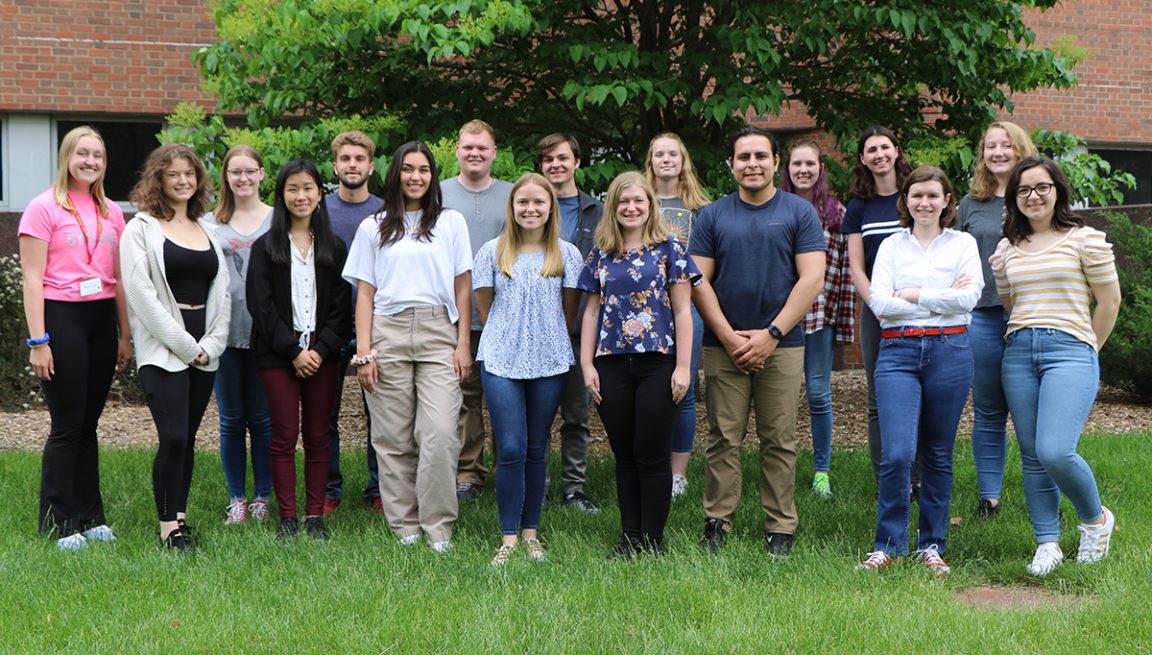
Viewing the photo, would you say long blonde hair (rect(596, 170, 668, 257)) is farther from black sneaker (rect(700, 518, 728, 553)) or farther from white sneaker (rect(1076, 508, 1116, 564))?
white sneaker (rect(1076, 508, 1116, 564))

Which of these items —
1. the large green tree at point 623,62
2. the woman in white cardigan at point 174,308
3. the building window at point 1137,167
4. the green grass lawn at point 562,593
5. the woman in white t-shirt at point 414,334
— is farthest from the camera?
the building window at point 1137,167

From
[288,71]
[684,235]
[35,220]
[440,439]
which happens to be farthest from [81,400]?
[684,235]

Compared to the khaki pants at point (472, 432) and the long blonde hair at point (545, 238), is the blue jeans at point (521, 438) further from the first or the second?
the khaki pants at point (472, 432)

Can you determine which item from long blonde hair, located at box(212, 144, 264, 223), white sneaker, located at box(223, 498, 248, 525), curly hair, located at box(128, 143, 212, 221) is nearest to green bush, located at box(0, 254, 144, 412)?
white sneaker, located at box(223, 498, 248, 525)

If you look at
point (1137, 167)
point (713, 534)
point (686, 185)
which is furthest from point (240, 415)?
point (1137, 167)

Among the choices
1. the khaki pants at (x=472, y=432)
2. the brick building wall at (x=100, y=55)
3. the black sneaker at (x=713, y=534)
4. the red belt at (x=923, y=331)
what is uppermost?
the brick building wall at (x=100, y=55)

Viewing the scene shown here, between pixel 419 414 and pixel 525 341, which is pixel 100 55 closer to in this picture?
pixel 419 414

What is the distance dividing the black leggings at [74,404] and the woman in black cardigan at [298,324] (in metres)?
0.77

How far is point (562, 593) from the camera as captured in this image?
4730mm

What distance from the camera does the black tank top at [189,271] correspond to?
5.68m

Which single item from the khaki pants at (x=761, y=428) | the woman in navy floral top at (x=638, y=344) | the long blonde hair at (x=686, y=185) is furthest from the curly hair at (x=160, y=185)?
the khaki pants at (x=761, y=428)

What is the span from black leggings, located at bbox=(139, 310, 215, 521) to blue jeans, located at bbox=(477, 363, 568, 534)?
1.47m

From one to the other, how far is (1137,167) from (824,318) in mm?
11037

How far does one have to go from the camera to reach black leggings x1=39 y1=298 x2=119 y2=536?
5.72 metres
